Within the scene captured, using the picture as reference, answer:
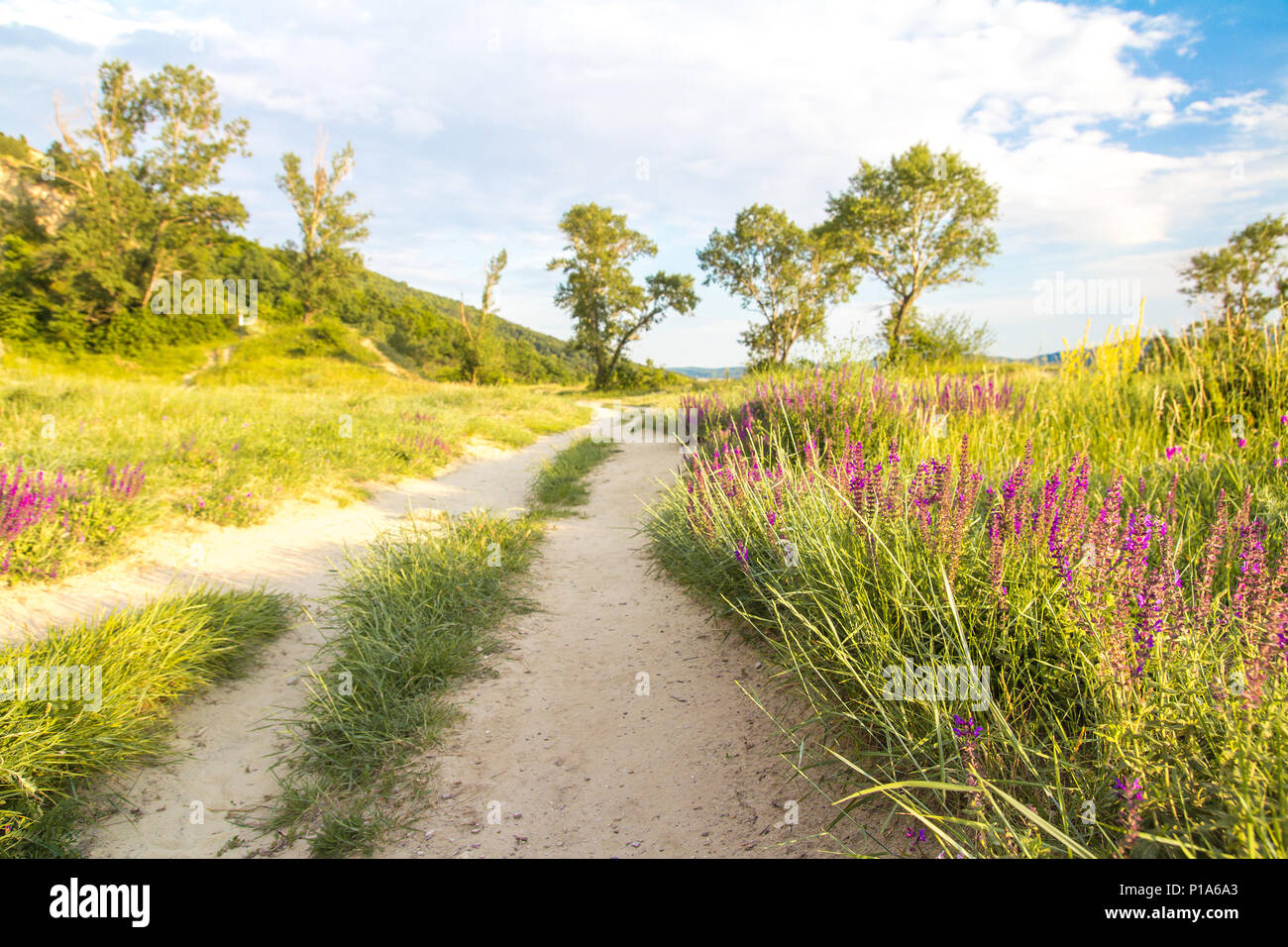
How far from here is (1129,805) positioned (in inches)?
49.6

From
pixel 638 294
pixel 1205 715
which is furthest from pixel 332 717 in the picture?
pixel 638 294

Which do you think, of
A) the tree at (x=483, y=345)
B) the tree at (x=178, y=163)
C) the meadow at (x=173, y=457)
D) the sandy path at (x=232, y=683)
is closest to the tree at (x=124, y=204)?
the tree at (x=178, y=163)

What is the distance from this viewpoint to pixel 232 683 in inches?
135

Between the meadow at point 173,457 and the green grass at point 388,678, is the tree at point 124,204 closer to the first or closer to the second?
the meadow at point 173,457

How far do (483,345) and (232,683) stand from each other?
32.0 m

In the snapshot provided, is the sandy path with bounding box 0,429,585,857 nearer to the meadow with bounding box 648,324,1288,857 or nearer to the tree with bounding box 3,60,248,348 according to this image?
the meadow with bounding box 648,324,1288,857

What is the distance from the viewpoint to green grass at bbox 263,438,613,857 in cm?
235

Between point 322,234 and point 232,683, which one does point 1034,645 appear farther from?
point 322,234

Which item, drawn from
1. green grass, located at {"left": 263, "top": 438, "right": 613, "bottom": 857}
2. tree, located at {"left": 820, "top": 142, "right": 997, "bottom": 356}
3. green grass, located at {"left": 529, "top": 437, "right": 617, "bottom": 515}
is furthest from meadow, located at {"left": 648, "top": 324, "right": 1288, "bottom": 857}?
tree, located at {"left": 820, "top": 142, "right": 997, "bottom": 356}

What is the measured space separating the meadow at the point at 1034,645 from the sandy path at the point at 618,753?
26 centimetres

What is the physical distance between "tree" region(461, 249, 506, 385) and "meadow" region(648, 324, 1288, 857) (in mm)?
31615

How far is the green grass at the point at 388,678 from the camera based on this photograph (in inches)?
92.6
